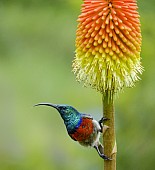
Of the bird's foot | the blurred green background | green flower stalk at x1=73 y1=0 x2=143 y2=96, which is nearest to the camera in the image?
the bird's foot

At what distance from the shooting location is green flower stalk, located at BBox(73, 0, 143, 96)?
2479mm

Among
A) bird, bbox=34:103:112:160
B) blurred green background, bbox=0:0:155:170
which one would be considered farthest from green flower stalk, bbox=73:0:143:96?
blurred green background, bbox=0:0:155:170

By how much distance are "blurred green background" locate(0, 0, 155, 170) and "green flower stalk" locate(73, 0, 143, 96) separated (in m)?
1.78

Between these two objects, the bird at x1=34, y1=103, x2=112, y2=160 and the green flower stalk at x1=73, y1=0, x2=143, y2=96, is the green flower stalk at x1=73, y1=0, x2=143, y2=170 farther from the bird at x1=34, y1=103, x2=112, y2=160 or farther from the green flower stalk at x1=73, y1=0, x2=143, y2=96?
the bird at x1=34, y1=103, x2=112, y2=160

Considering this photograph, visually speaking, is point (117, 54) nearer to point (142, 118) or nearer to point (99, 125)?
point (99, 125)

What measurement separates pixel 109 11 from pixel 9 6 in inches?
147

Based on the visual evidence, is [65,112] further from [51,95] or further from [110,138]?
[51,95]

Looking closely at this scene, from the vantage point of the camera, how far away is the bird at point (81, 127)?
7.44 ft

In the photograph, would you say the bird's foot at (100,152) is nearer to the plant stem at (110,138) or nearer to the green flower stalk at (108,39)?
the plant stem at (110,138)

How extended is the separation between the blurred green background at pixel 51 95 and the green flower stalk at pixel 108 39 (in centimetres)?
178

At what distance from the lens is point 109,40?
2502 millimetres

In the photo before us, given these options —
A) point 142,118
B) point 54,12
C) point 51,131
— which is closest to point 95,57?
point 142,118

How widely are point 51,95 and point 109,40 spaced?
3.06 metres

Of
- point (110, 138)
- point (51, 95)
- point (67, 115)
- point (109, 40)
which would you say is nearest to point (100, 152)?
point (110, 138)
